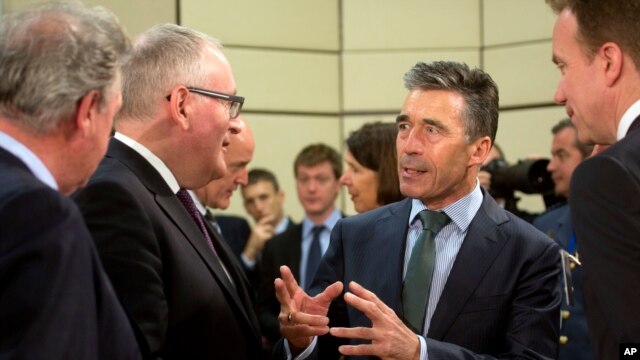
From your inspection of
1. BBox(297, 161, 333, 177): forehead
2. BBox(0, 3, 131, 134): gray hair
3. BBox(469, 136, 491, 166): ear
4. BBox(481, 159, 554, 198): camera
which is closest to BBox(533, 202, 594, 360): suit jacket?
BBox(481, 159, 554, 198): camera

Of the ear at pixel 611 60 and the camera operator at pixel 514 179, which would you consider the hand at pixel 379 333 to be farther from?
the camera operator at pixel 514 179

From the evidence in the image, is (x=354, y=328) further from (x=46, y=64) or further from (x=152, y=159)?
(x=46, y=64)

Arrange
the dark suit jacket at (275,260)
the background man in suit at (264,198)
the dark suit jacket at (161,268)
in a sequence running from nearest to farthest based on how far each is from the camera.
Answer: the dark suit jacket at (161,268) → the dark suit jacket at (275,260) → the background man in suit at (264,198)

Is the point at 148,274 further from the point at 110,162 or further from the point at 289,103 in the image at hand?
the point at 289,103

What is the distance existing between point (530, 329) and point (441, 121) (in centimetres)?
61

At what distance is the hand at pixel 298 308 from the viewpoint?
2.11 meters

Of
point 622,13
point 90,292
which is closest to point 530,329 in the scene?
point 622,13

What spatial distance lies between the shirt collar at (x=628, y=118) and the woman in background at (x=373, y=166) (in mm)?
1686

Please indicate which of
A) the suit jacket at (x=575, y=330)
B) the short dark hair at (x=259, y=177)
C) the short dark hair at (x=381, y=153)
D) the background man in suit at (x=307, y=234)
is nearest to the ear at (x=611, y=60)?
the short dark hair at (x=381, y=153)

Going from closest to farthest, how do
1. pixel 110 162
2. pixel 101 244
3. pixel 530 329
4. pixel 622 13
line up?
pixel 622 13 → pixel 101 244 → pixel 110 162 → pixel 530 329

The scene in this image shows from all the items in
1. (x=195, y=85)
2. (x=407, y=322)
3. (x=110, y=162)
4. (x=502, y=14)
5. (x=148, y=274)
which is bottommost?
(x=407, y=322)

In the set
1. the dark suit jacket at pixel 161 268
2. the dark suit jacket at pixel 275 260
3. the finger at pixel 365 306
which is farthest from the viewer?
the dark suit jacket at pixel 275 260

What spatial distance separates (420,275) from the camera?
226cm

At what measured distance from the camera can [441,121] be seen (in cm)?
241
